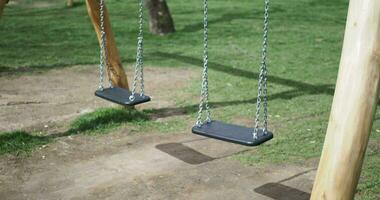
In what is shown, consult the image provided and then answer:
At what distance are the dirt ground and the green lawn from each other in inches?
12.1

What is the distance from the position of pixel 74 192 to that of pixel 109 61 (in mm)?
2107

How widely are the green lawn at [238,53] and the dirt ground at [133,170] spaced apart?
308 millimetres

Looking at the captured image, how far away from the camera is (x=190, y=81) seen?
24.9 feet

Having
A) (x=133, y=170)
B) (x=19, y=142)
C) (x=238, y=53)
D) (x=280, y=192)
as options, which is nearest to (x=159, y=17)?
(x=238, y=53)

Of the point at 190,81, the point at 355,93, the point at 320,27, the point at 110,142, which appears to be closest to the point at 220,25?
the point at 320,27

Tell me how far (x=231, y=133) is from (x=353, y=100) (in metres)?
1.08

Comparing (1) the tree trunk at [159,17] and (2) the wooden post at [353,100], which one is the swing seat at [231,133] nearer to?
(2) the wooden post at [353,100]

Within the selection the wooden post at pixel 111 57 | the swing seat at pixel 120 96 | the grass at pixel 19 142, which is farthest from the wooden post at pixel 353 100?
the wooden post at pixel 111 57

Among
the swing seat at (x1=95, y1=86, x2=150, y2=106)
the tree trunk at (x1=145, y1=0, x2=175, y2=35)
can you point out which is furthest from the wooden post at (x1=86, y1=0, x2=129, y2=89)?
the tree trunk at (x1=145, y1=0, x2=175, y2=35)

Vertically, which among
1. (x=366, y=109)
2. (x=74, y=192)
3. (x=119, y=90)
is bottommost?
(x=74, y=192)

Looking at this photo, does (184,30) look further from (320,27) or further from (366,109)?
(366,109)

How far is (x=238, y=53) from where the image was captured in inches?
364

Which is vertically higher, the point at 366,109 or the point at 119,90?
the point at 366,109

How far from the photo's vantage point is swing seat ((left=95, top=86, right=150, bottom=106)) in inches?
187
